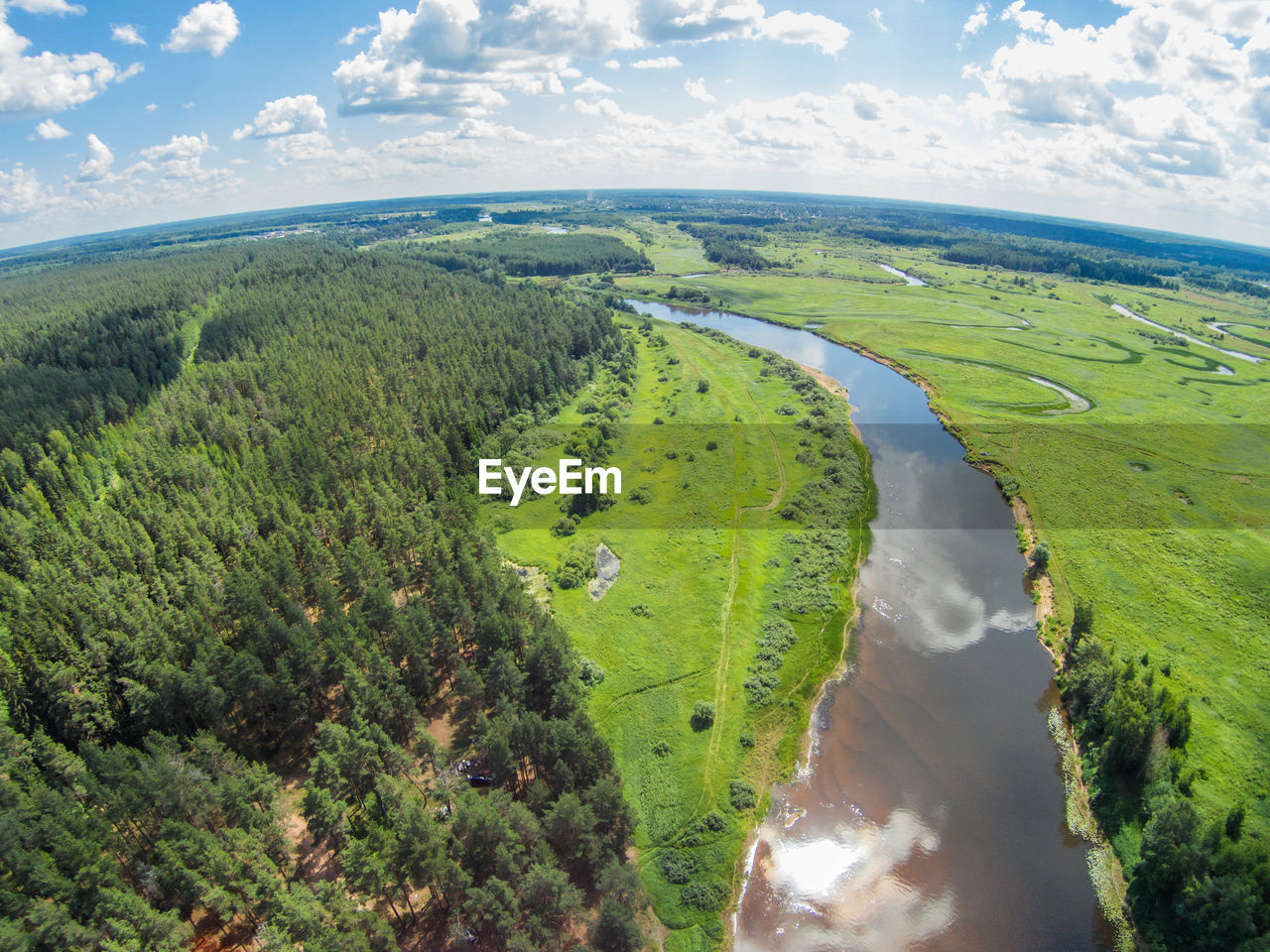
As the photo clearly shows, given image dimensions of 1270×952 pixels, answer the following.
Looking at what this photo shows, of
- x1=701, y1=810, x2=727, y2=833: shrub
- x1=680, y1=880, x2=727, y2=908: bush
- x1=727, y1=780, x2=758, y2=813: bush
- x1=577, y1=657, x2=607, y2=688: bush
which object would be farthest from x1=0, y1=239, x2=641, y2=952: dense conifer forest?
x1=727, y1=780, x2=758, y2=813: bush

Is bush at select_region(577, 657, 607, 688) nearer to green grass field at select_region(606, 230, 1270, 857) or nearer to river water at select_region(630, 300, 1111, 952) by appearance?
river water at select_region(630, 300, 1111, 952)

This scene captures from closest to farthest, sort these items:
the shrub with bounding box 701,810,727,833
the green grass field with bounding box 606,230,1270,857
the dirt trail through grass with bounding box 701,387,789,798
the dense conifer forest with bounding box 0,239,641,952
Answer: the dense conifer forest with bounding box 0,239,641,952
the shrub with bounding box 701,810,727,833
the dirt trail through grass with bounding box 701,387,789,798
the green grass field with bounding box 606,230,1270,857

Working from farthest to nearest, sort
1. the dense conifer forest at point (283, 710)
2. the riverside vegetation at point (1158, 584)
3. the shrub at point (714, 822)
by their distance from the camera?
the shrub at point (714, 822) → the riverside vegetation at point (1158, 584) → the dense conifer forest at point (283, 710)

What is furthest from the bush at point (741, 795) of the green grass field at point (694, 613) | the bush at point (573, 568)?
the bush at point (573, 568)

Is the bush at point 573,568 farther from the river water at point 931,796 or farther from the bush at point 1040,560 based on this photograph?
the bush at point 1040,560

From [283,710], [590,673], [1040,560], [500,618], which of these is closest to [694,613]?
[590,673]
